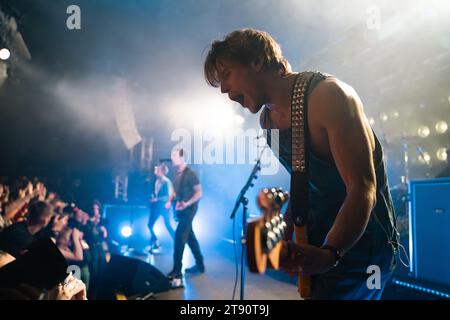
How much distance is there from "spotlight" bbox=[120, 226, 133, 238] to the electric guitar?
8.45 meters

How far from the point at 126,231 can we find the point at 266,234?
8.69m

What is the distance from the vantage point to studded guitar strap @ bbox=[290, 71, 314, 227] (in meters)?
1.52

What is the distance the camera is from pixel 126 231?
29.3 ft

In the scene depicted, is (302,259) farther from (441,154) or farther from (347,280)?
(441,154)

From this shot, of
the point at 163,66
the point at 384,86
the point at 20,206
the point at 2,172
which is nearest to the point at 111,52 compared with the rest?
the point at 163,66

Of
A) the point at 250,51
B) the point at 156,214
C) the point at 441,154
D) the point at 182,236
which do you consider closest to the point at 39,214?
the point at 182,236

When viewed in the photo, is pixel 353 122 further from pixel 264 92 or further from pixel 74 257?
pixel 74 257

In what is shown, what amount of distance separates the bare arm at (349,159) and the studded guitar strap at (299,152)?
0.13 meters

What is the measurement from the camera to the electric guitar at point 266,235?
0.91m

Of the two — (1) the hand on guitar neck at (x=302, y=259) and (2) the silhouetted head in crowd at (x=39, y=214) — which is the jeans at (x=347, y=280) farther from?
(2) the silhouetted head in crowd at (x=39, y=214)

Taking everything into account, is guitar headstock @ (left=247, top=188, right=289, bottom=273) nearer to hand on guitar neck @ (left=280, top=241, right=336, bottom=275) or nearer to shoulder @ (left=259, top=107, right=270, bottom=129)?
hand on guitar neck @ (left=280, top=241, right=336, bottom=275)

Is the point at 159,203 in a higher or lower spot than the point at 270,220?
lower

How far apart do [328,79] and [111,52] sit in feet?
28.8

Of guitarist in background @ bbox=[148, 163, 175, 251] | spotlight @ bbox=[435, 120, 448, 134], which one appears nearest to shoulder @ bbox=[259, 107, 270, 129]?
guitarist in background @ bbox=[148, 163, 175, 251]
